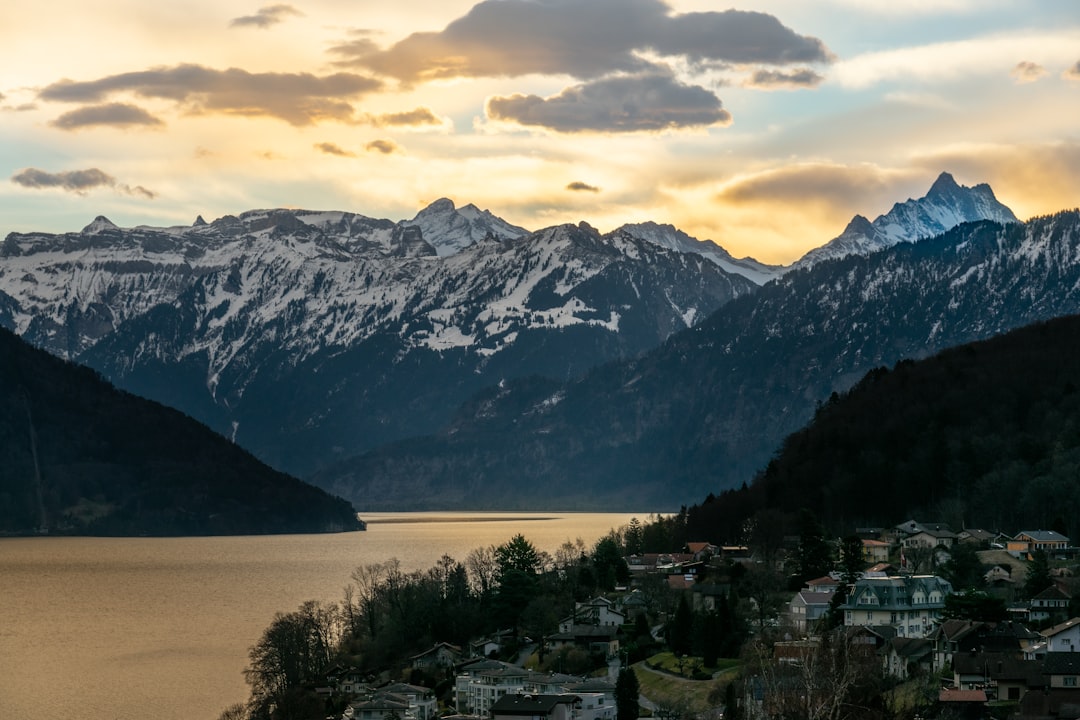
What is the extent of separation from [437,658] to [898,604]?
28.9 m

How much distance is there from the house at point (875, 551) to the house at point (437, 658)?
112 ft

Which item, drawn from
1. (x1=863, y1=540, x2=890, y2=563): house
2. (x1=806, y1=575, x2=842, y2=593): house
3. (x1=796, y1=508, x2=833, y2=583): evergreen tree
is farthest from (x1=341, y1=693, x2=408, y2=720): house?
(x1=863, y1=540, x2=890, y2=563): house

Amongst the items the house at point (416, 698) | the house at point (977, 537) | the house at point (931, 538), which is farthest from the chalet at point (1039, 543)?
the house at point (416, 698)

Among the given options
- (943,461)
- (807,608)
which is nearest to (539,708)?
(807,608)

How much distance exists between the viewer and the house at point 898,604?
109188mm

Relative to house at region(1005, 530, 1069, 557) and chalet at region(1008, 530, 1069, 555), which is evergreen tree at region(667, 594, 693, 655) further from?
chalet at region(1008, 530, 1069, 555)

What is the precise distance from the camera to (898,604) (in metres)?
110

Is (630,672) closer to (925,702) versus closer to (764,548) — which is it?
(925,702)

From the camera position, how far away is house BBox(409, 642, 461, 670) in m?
119

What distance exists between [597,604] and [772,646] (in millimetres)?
23035

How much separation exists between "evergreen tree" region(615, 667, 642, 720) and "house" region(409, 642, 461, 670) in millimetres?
22769

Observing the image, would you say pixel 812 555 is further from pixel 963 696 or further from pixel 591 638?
pixel 963 696

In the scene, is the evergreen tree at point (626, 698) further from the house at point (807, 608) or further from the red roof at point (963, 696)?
the house at point (807, 608)

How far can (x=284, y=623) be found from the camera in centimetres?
11975
